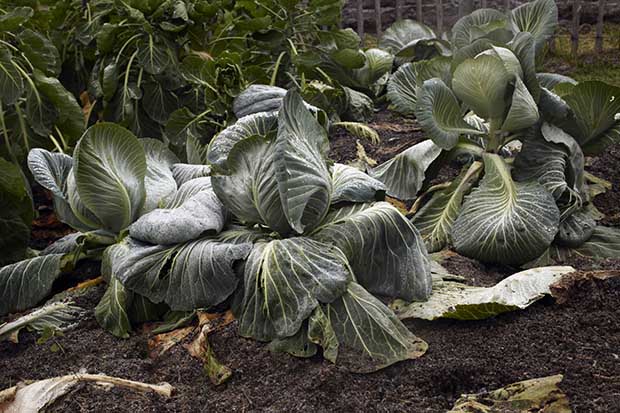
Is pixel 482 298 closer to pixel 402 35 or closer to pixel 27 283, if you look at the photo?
pixel 27 283

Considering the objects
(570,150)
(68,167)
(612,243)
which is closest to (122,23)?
(68,167)

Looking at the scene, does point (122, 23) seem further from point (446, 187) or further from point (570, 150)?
point (570, 150)

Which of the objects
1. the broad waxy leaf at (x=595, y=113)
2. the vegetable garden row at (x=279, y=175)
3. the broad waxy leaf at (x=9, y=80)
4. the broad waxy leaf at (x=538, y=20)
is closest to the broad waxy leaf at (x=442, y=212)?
the vegetable garden row at (x=279, y=175)

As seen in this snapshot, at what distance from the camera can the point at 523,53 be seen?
399 centimetres

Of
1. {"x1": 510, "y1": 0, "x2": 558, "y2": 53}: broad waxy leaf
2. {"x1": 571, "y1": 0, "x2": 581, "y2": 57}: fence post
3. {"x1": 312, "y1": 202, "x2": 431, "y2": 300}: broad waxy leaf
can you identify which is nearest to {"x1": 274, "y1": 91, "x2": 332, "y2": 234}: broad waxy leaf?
{"x1": 312, "y1": 202, "x2": 431, "y2": 300}: broad waxy leaf

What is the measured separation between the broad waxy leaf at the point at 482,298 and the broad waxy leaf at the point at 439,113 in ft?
3.46

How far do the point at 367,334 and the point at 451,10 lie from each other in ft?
25.0

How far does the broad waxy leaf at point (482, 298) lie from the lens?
2865 mm

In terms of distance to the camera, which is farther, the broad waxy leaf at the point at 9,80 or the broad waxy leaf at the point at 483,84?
the broad waxy leaf at the point at 9,80

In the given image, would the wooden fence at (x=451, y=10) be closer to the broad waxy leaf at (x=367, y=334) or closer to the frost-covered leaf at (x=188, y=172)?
the frost-covered leaf at (x=188, y=172)

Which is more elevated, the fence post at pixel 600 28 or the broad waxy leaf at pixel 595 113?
the broad waxy leaf at pixel 595 113

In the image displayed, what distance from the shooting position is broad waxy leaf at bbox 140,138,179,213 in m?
3.48

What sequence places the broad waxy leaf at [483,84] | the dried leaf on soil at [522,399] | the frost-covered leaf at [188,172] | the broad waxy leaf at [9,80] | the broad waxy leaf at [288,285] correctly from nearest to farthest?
the dried leaf on soil at [522,399] → the broad waxy leaf at [288,285] → the frost-covered leaf at [188,172] → the broad waxy leaf at [483,84] → the broad waxy leaf at [9,80]

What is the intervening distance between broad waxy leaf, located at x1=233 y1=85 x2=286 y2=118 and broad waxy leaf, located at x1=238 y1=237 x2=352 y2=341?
5.15ft
